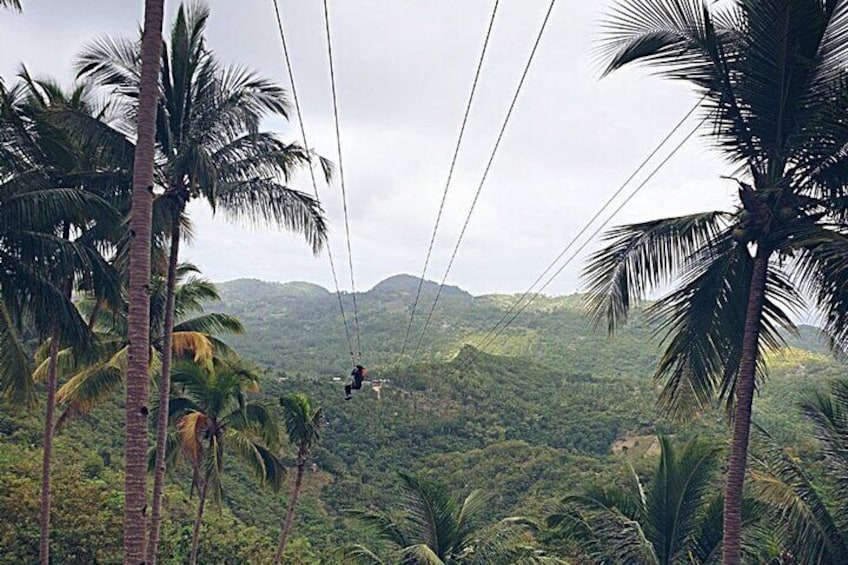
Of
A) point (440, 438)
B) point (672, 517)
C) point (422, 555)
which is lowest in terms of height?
point (440, 438)

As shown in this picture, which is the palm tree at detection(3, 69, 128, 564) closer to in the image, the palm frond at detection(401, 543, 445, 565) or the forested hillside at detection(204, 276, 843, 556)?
the palm frond at detection(401, 543, 445, 565)

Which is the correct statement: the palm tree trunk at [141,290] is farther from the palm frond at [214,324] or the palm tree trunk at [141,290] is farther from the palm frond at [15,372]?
the palm frond at [214,324]

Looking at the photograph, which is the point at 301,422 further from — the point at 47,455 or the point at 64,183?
the point at 64,183

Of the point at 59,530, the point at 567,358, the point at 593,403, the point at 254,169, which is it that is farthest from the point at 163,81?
the point at 567,358

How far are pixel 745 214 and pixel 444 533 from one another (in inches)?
272

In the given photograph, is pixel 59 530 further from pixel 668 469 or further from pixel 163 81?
pixel 668 469

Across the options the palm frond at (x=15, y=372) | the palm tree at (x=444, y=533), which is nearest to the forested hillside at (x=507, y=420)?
the palm tree at (x=444, y=533)

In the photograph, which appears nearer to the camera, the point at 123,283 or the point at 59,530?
the point at 123,283

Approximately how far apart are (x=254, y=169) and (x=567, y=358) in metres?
81.2

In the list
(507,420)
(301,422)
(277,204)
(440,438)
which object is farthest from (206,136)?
(507,420)

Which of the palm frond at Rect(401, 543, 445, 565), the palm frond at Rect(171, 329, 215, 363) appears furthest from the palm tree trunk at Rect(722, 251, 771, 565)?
the palm frond at Rect(171, 329, 215, 363)

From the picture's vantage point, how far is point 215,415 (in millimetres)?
14141

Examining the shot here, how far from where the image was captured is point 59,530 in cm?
1457

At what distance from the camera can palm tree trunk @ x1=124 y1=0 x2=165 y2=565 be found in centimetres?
589
